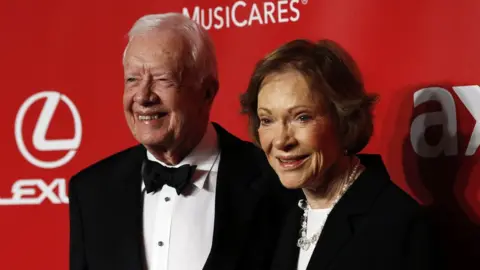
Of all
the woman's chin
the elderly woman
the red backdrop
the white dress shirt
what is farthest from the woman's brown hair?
the red backdrop

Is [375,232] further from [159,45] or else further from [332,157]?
[159,45]

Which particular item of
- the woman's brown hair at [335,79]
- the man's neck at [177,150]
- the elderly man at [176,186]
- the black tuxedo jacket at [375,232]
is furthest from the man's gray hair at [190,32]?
the black tuxedo jacket at [375,232]

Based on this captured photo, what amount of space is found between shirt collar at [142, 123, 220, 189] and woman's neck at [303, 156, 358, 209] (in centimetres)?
34

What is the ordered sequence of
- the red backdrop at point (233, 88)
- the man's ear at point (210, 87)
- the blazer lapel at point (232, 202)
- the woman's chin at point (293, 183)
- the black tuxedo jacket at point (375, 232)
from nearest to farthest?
the black tuxedo jacket at point (375, 232)
the woman's chin at point (293, 183)
the blazer lapel at point (232, 202)
the man's ear at point (210, 87)
the red backdrop at point (233, 88)

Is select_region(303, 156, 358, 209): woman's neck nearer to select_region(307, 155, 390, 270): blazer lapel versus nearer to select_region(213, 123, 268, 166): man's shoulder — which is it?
select_region(307, 155, 390, 270): blazer lapel

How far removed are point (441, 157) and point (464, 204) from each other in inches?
5.4

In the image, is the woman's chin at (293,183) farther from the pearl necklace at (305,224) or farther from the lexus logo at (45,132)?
the lexus logo at (45,132)

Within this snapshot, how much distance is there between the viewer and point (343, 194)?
5.04 feet

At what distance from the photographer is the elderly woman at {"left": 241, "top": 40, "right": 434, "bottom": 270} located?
1431 millimetres

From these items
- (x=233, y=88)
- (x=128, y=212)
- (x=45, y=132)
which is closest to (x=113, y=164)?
(x=128, y=212)

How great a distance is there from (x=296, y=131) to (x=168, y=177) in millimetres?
417

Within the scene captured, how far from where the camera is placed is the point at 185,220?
5.84 feet

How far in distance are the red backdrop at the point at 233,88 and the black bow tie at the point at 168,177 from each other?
20.6 inches

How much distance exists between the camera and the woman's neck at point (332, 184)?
1.55 meters
